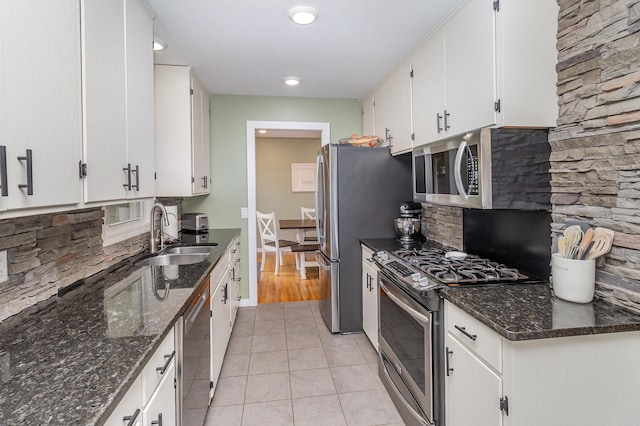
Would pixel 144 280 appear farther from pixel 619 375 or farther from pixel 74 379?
pixel 619 375

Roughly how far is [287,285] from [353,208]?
2.15m

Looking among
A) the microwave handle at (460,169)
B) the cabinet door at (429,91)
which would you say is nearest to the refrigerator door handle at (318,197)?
the cabinet door at (429,91)

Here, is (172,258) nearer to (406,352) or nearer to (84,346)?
(84,346)

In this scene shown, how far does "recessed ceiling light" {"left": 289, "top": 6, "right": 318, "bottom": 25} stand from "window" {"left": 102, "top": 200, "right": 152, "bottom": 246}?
1463mm

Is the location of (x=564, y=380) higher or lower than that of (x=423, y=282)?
lower

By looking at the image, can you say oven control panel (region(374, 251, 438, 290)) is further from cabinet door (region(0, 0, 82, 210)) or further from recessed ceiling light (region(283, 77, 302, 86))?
recessed ceiling light (region(283, 77, 302, 86))

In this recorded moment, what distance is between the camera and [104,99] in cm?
137

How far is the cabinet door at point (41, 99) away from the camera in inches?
34.3

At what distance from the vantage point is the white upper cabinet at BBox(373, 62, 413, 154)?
267 cm

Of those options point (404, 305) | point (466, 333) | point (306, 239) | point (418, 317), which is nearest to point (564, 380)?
point (466, 333)

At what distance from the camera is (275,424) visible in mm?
1961

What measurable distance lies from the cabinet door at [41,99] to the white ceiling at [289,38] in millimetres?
1079

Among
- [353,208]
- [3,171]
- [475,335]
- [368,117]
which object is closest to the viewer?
[3,171]

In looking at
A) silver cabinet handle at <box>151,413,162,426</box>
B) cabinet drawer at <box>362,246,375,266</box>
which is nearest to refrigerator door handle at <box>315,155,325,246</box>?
cabinet drawer at <box>362,246,375,266</box>
